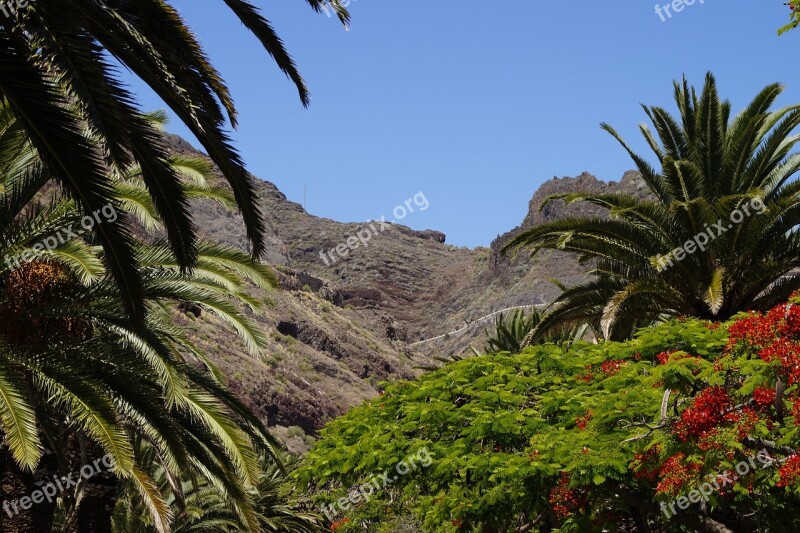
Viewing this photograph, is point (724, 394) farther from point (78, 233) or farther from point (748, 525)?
point (78, 233)

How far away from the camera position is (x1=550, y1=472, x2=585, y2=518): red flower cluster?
11.3 metres

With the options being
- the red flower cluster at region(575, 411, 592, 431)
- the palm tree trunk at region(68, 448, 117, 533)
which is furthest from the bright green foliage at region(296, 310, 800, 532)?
the palm tree trunk at region(68, 448, 117, 533)

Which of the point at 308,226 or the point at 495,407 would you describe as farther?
the point at 308,226

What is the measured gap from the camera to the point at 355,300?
117250mm

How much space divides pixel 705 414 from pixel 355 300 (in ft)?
357

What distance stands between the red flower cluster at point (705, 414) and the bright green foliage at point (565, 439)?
0.13 meters

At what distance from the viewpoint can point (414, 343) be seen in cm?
11238

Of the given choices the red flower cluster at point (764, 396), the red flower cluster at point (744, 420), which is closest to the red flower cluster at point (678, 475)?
the red flower cluster at point (744, 420)

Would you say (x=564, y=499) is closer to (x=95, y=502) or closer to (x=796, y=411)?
(x=796, y=411)

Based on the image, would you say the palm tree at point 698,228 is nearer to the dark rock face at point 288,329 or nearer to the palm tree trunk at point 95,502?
the palm tree trunk at point 95,502

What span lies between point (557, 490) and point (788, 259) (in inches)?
235

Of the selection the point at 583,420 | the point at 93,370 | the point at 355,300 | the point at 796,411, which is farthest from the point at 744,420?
the point at 355,300

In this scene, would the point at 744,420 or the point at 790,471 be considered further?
the point at 744,420

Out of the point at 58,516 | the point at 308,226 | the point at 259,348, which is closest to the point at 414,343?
the point at 308,226
